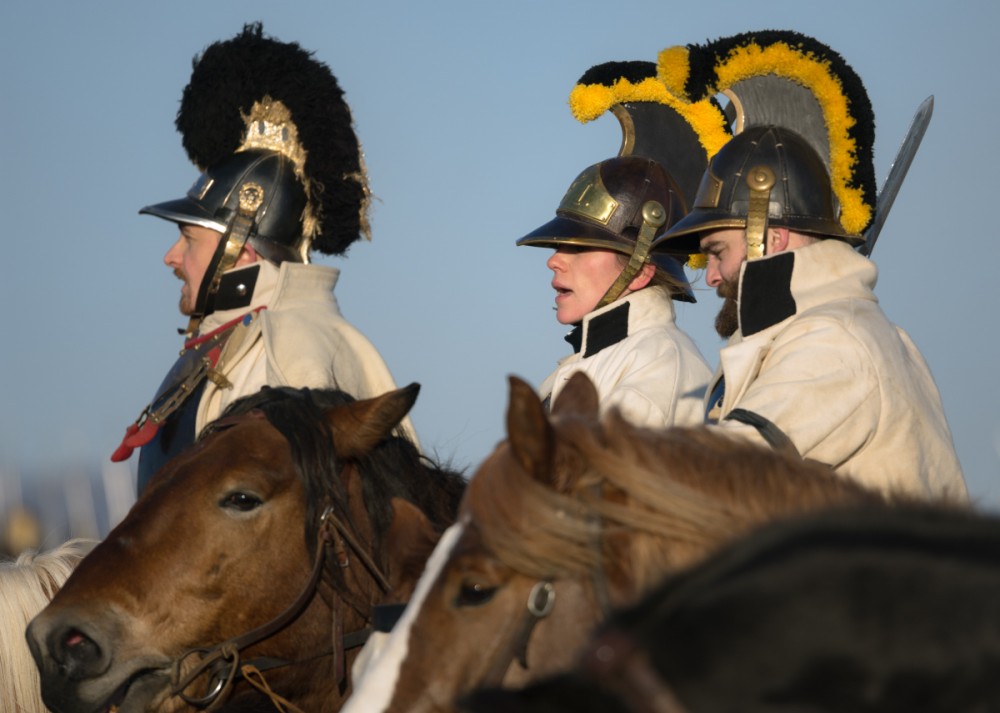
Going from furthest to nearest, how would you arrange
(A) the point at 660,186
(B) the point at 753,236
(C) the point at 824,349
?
(A) the point at 660,186 < (B) the point at 753,236 < (C) the point at 824,349

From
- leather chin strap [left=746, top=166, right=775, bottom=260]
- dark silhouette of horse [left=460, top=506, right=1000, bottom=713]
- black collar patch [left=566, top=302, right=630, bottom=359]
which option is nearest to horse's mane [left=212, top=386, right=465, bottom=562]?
black collar patch [left=566, top=302, right=630, bottom=359]

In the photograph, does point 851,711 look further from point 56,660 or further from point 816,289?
point 56,660

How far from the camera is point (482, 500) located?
254 centimetres

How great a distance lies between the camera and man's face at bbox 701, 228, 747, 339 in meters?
4.91

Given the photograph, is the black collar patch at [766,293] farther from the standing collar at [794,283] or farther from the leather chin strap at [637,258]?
the leather chin strap at [637,258]

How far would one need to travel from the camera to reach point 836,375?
13.1 feet

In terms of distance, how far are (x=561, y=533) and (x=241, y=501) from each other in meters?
2.42

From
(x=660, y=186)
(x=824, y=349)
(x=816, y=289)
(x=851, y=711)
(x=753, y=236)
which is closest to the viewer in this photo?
(x=851, y=711)

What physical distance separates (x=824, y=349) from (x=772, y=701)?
8.93 feet

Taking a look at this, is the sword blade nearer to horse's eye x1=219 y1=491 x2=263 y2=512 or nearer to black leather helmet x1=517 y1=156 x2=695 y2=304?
black leather helmet x1=517 y1=156 x2=695 y2=304

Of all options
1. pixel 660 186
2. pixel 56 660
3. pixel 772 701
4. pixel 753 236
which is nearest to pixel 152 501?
pixel 56 660

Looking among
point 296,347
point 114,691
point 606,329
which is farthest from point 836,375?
point 296,347

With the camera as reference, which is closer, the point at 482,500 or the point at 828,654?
the point at 828,654

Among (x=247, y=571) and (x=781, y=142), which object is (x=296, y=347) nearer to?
(x=247, y=571)
